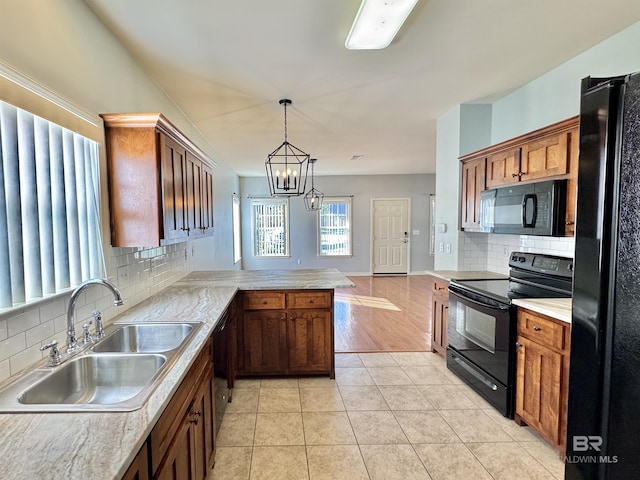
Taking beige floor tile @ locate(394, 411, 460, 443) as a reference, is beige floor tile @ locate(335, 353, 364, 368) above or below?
above

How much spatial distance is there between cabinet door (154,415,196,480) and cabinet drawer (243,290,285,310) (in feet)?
4.91

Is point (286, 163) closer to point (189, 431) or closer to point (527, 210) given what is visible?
point (527, 210)

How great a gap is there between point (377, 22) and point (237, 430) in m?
2.72

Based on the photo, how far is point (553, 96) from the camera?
2717mm

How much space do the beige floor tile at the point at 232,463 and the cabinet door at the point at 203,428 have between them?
0.09m

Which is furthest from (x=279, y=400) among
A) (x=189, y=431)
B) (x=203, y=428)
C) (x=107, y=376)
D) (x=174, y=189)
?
(x=174, y=189)

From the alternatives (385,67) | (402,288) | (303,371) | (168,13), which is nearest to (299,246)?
(402,288)

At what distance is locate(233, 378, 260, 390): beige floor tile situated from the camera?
280 centimetres

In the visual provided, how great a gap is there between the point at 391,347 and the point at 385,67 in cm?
288

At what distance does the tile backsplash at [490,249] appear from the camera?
3.03 metres

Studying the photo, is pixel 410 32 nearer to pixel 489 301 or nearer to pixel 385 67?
pixel 385 67

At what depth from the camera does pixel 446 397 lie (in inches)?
104

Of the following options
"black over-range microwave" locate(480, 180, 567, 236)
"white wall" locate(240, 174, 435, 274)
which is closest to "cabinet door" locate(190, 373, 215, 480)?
"black over-range microwave" locate(480, 180, 567, 236)

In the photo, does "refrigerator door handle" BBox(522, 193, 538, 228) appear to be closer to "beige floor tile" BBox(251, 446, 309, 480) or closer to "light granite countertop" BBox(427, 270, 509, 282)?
"light granite countertop" BBox(427, 270, 509, 282)
